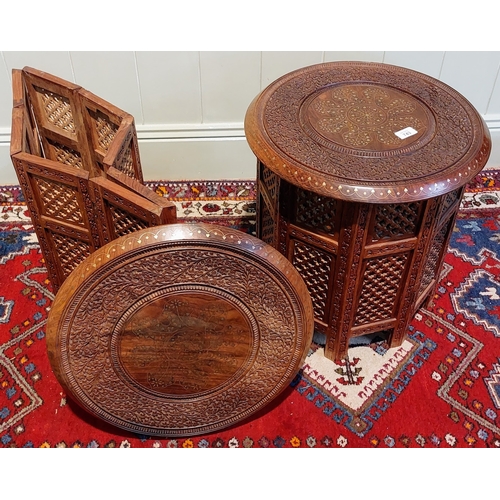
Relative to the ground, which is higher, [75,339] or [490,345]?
[75,339]

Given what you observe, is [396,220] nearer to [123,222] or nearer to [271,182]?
[271,182]

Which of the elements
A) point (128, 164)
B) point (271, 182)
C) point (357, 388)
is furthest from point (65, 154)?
point (357, 388)

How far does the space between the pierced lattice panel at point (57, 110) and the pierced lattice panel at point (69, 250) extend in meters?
0.39

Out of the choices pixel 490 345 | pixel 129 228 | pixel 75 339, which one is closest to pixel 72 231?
pixel 129 228

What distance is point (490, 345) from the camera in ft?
6.30

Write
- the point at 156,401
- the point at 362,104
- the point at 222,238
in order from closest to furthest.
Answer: the point at 222,238
the point at 156,401
the point at 362,104

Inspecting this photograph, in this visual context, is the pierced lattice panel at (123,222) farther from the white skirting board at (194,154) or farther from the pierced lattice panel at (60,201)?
the white skirting board at (194,154)

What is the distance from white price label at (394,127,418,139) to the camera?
1.56 m

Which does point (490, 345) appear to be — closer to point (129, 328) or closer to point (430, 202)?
point (430, 202)

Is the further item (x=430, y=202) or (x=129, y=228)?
(x=129, y=228)

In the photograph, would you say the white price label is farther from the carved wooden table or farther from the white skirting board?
the white skirting board

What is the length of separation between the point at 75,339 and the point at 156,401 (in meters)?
0.32

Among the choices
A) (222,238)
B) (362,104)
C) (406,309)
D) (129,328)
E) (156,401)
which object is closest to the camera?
(222,238)

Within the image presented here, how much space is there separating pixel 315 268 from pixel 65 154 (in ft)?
3.40
